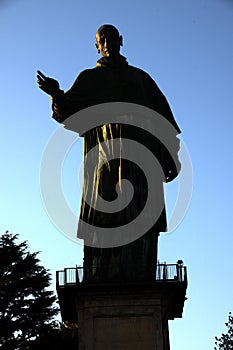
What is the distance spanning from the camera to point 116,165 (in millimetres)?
25188

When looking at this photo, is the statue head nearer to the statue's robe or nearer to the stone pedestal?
the statue's robe

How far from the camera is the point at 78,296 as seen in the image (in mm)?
23156

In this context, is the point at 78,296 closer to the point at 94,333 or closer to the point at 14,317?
the point at 94,333

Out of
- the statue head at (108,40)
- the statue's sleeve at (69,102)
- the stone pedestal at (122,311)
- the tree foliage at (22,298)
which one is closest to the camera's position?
the stone pedestal at (122,311)

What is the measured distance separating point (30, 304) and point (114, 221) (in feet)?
57.0

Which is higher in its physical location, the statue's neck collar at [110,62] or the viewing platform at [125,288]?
the statue's neck collar at [110,62]

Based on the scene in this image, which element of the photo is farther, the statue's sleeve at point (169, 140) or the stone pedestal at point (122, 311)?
the statue's sleeve at point (169, 140)

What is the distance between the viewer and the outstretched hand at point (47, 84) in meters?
25.1

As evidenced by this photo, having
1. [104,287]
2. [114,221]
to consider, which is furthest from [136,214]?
[104,287]

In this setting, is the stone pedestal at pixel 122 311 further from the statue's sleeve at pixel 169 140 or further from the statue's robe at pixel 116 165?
the statue's sleeve at pixel 169 140

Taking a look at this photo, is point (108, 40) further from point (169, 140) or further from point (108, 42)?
point (169, 140)

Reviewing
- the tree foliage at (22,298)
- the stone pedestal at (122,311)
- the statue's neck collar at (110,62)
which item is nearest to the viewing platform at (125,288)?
the stone pedestal at (122,311)

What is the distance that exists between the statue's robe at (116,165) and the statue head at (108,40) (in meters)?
0.30

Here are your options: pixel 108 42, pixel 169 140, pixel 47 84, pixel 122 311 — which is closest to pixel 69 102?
pixel 47 84
